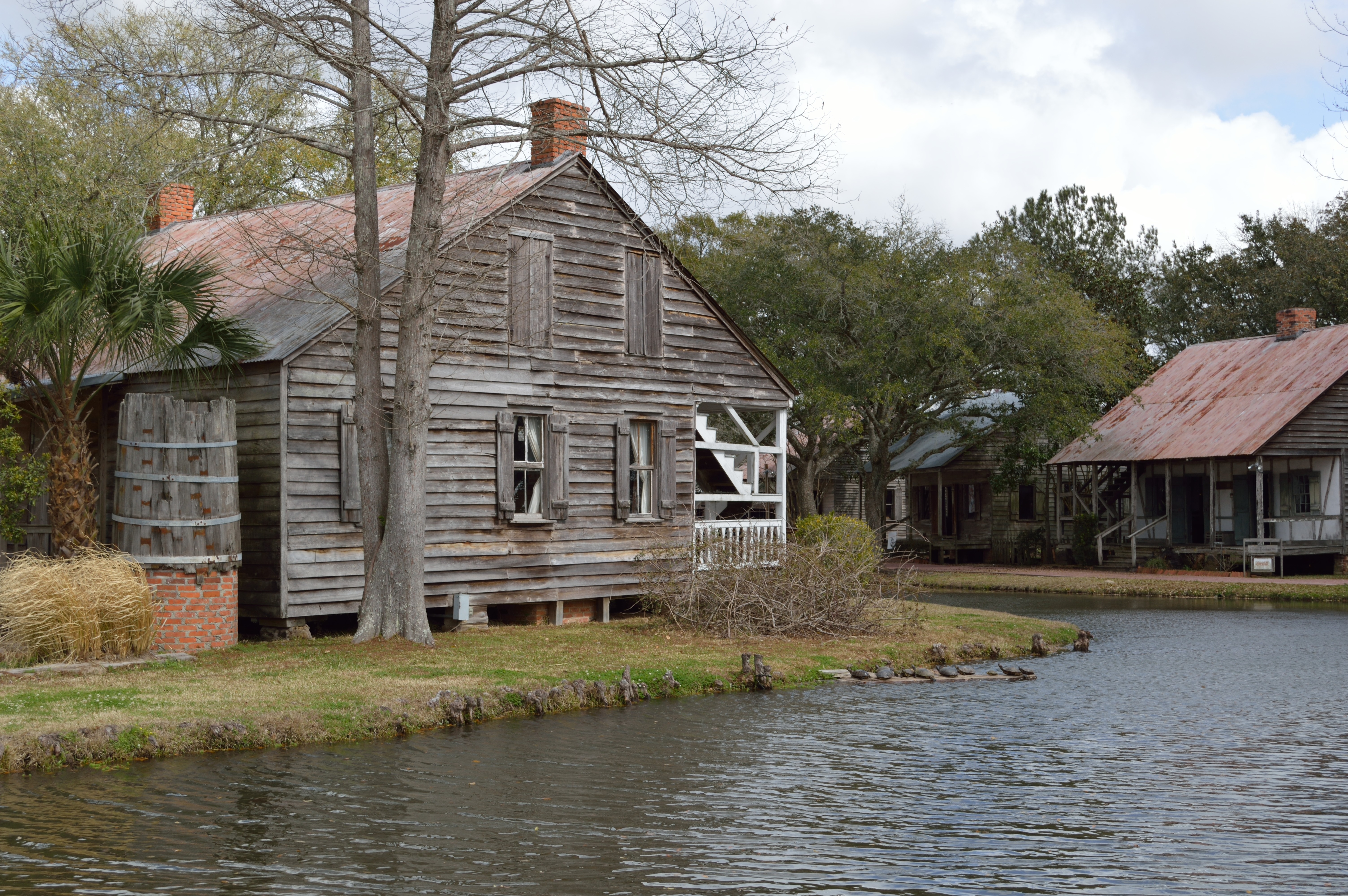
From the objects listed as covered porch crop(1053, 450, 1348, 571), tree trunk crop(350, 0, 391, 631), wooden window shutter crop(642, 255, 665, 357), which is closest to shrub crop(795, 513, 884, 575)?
wooden window shutter crop(642, 255, 665, 357)

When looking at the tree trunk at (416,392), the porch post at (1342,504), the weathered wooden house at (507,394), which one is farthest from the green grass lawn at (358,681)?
the porch post at (1342,504)

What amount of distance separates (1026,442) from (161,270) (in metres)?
29.6

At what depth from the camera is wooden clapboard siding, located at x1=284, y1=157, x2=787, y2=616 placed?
17.5 meters

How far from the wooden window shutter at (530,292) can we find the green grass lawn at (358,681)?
446 cm

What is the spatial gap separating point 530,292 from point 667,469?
3961 mm

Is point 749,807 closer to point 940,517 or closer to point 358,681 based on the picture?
point 358,681

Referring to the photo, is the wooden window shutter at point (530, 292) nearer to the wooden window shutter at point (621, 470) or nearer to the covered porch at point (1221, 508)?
the wooden window shutter at point (621, 470)

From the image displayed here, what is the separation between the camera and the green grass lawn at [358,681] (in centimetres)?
1090

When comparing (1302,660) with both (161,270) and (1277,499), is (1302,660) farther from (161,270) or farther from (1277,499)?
(1277,499)

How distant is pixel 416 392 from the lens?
54.3 feet

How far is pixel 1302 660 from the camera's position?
18.2m

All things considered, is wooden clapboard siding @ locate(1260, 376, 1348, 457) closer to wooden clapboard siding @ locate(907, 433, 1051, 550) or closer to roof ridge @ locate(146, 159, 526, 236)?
wooden clapboard siding @ locate(907, 433, 1051, 550)

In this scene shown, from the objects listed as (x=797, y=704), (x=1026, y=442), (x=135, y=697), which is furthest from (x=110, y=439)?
(x=1026, y=442)

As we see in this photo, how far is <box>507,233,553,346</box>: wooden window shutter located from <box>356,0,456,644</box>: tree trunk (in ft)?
10.8
